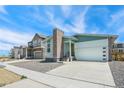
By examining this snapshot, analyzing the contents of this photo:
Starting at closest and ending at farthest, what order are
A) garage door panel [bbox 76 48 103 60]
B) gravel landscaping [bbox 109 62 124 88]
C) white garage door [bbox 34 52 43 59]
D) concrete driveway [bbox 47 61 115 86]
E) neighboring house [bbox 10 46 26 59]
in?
gravel landscaping [bbox 109 62 124 88]
concrete driveway [bbox 47 61 115 86]
garage door panel [bbox 76 48 103 60]
white garage door [bbox 34 52 43 59]
neighboring house [bbox 10 46 26 59]

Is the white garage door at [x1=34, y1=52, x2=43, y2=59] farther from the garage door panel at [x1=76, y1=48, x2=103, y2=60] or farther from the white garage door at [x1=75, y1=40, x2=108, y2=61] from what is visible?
the garage door panel at [x1=76, y1=48, x2=103, y2=60]

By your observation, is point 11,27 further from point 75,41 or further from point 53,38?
point 75,41

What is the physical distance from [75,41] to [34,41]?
1559 cm

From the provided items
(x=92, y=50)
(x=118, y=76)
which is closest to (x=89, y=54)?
(x=92, y=50)

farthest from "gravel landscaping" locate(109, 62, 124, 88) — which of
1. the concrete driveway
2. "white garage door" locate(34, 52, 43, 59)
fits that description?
"white garage door" locate(34, 52, 43, 59)

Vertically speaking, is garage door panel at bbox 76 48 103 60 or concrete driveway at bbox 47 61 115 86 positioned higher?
garage door panel at bbox 76 48 103 60

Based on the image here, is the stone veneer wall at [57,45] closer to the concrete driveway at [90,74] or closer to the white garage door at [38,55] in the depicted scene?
the concrete driveway at [90,74]

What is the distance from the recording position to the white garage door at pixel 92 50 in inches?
683

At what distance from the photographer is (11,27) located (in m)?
21.3

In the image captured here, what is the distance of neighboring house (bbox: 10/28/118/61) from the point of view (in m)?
17.5

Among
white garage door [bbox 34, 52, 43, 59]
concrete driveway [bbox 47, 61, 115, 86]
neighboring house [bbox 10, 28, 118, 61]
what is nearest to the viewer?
concrete driveway [bbox 47, 61, 115, 86]
